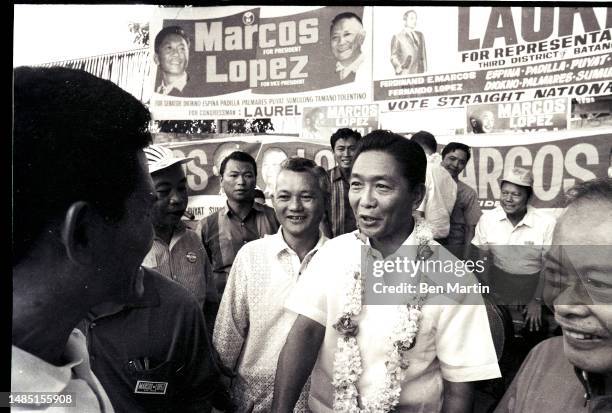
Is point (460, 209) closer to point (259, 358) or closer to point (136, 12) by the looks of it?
point (259, 358)

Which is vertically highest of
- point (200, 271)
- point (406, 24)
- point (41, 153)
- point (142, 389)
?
point (406, 24)

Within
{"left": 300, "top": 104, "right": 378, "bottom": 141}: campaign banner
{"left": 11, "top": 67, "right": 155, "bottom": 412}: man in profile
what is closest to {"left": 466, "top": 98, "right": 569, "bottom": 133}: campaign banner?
{"left": 300, "top": 104, "right": 378, "bottom": 141}: campaign banner

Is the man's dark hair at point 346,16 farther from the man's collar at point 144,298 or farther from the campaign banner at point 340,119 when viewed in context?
the man's collar at point 144,298

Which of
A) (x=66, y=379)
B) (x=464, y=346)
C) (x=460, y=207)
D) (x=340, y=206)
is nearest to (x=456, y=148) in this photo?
(x=460, y=207)

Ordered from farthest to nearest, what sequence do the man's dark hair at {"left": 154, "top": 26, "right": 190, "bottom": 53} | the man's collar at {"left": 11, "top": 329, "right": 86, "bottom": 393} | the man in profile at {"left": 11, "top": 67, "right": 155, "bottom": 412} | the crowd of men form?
1. the man's dark hair at {"left": 154, "top": 26, "right": 190, "bottom": 53}
2. the crowd of men
3. the man in profile at {"left": 11, "top": 67, "right": 155, "bottom": 412}
4. the man's collar at {"left": 11, "top": 329, "right": 86, "bottom": 393}

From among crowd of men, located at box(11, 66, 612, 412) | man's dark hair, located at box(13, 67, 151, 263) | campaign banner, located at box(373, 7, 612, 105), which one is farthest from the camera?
campaign banner, located at box(373, 7, 612, 105)

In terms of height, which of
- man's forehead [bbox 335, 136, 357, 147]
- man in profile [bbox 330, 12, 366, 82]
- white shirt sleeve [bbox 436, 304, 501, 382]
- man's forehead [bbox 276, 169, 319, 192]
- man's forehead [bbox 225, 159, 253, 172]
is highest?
man in profile [bbox 330, 12, 366, 82]

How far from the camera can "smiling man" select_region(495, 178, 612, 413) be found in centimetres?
220

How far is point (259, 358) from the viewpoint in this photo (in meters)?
2.45

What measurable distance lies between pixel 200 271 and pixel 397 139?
3.09 feet

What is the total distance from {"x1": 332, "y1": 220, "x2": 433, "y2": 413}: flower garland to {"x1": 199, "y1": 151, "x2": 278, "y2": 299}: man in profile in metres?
0.40

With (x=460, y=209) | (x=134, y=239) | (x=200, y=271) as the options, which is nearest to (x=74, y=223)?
(x=134, y=239)

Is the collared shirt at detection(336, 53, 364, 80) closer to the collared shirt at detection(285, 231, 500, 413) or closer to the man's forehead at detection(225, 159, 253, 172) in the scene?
the man's forehead at detection(225, 159, 253, 172)

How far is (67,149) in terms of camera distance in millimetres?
1945
